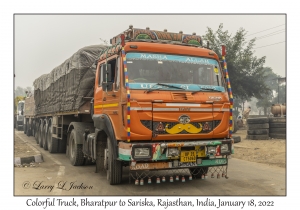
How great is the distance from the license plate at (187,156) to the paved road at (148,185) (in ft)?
2.04

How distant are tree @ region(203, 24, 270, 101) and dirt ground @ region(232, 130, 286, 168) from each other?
40.8 feet

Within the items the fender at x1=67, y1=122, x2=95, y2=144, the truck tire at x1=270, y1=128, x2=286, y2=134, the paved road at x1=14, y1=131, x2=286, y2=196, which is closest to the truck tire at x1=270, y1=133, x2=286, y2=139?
the truck tire at x1=270, y1=128, x2=286, y2=134

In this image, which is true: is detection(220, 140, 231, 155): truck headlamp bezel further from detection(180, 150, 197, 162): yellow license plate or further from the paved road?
the paved road

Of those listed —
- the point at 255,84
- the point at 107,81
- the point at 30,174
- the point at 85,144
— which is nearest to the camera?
the point at 107,81

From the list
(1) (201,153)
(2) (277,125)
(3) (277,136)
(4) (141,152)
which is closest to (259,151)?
(3) (277,136)

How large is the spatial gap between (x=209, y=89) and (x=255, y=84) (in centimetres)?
2196

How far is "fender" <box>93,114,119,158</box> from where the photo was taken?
623 cm

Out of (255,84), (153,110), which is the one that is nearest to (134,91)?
(153,110)

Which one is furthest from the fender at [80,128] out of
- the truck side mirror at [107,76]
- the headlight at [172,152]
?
the headlight at [172,152]

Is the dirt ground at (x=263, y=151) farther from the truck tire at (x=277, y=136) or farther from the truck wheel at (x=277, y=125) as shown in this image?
the truck wheel at (x=277, y=125)

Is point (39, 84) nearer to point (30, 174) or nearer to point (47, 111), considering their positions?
point (47, 111)

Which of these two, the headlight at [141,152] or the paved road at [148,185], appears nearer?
the headlight at [141,152]

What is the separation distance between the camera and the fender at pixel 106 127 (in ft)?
20.5

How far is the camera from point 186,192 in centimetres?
619
